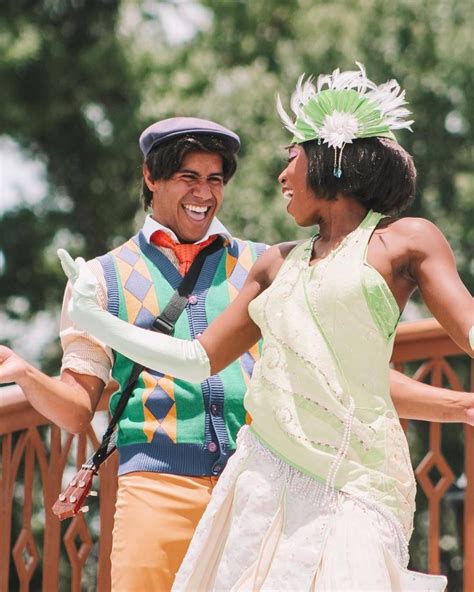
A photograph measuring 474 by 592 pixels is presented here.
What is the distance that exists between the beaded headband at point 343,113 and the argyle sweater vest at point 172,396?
759 millimetres

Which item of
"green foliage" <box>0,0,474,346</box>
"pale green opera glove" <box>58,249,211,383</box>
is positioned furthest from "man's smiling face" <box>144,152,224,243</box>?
"green foliage" <box>0,0,474,346</box>

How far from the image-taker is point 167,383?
11.5 feet

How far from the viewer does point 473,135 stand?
37.5 ft

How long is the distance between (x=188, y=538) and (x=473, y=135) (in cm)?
855

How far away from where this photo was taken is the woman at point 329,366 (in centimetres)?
275

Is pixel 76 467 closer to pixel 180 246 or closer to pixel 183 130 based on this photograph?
pixel 180 246

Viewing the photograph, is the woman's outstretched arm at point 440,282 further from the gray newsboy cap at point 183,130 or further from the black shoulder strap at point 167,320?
the gray newsboy cap at point 183,130

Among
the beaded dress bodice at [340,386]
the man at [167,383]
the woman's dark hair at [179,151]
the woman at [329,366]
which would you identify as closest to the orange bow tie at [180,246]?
the man at [167,383]

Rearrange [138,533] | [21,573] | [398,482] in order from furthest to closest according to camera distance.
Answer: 1. [21,573]
2. [138,533]
3. [398,482]

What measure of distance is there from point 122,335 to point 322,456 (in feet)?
1.71

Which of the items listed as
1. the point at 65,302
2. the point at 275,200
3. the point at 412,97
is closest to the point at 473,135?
the point at 412,97

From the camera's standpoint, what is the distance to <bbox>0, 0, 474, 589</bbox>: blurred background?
11.4m

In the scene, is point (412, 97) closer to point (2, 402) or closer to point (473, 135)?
point (473, 135)

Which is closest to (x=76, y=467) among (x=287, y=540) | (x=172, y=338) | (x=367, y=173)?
(x=172, y=338)
